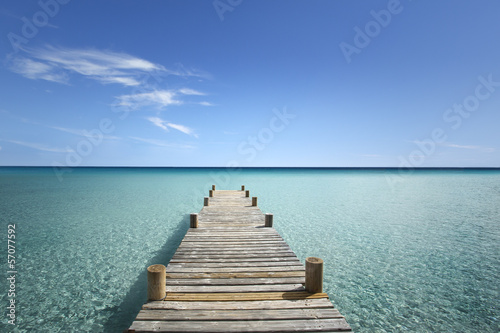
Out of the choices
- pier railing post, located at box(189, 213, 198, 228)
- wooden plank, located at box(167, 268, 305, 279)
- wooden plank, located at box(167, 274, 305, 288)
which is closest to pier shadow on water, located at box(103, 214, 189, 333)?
wooden plank, located at box(167, 268, 305, 279)

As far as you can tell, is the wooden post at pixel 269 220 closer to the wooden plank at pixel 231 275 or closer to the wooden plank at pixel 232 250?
the wooden plank at pixel 232 250

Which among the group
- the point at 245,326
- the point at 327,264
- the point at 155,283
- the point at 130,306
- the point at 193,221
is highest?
the point at 193,221

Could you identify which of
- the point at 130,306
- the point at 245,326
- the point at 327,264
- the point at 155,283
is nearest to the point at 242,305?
the point at 245,326

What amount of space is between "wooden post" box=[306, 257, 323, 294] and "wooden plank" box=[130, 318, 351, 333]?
0.85 metres

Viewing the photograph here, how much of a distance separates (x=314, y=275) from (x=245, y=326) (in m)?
1.89

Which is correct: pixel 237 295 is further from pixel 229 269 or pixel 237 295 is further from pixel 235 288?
pixel 229 269

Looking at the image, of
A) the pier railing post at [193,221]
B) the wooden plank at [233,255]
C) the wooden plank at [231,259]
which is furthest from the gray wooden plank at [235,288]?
the pier railing post at [193,221]

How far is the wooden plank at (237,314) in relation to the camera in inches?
177

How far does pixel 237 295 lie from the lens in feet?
17.5

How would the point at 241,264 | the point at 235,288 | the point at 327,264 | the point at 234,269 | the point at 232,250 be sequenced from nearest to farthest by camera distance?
1. the point at 235,288
2. the point at 234,269
3. the point at 241,264
4. the point at 232,250
5. the point at 327,264

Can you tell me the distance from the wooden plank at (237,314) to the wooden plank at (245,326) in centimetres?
9

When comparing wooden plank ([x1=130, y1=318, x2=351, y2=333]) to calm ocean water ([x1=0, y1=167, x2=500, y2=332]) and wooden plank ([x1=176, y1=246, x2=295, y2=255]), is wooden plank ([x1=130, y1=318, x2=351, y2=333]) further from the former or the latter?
wooden plank ([x1=176, y1=246, x2=295, y2=255])

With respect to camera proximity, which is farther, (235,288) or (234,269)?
(234,269)

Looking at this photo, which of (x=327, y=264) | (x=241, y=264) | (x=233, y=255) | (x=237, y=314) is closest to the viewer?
(x=237, y=314)
